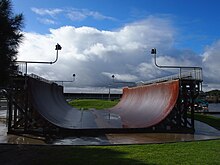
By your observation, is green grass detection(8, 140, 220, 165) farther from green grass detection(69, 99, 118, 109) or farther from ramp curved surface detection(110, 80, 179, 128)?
green grass detection(69, 99, 118, 109)

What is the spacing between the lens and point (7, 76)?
8398 millimetres

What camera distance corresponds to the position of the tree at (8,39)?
26.5ft

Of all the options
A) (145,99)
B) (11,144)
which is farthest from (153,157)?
(145,99)

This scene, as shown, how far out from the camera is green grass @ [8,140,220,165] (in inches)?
329

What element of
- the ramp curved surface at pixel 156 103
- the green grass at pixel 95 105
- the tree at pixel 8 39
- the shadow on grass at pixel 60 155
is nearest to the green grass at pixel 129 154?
the shadow on grass at pixel 60 155

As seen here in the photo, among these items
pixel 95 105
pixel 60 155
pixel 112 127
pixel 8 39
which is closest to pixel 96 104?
pixel 95 105

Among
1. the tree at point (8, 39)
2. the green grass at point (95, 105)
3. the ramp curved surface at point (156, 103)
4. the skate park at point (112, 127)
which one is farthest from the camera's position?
the green grass at point (95, 105)

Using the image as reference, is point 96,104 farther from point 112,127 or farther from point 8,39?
point 8,39

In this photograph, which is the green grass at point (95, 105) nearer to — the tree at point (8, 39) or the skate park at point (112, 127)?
the skate park at point (112, 127)

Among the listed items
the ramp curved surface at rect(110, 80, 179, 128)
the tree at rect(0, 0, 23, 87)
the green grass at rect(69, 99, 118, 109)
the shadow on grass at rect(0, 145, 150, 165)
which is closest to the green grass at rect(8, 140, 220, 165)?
the shadow on grass at rect(0, 145, 150, 165)

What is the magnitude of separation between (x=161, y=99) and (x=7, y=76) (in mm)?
13026

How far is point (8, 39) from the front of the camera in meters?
8.32

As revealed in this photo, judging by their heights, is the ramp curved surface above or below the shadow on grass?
above

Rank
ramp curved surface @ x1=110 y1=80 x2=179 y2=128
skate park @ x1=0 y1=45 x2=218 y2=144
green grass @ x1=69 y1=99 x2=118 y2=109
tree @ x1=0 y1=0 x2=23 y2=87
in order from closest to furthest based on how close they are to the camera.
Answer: tree @ x1=0 y1=0 x2=23 y2=87 < skate park @ x1=0 y1=45 x2=218 y2=144 < ramp curved surface @ x1=110 y1=80 x2=179 y2=128 < green grass @ x1=69 y1=99 x2=118 y2=109
